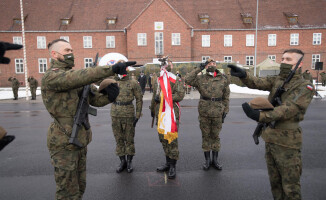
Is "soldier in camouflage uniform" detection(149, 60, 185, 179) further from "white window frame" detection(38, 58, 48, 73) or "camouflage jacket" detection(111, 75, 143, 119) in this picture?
"white window frame" detection(38, 58, 48, 73)

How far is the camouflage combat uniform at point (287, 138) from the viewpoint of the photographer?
3.14m

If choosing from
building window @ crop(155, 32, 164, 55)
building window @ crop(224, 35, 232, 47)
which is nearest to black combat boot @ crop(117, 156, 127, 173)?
building window @ crop(155, 32, 164, 55)

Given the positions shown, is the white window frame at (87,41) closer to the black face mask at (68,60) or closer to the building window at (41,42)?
the building window at (41,42)

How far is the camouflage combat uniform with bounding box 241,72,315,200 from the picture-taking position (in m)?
3.14

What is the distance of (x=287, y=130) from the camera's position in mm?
3289

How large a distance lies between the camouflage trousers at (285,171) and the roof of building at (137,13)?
35.0 m

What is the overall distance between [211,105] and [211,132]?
0.62 meters

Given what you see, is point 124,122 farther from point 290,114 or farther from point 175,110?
point 290,114

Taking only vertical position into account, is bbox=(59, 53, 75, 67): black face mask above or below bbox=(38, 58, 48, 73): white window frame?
below

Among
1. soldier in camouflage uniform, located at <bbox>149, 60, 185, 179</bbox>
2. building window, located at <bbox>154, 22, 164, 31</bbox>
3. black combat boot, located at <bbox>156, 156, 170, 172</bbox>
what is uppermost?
building window, located at <bbox>154, 22, 164, 31</bbox>

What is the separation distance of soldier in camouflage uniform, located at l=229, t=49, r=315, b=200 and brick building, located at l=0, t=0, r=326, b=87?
33.3m

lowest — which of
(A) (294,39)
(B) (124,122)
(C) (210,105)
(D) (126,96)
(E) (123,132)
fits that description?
(E) (123,132)

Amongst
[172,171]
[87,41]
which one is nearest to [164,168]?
[172,171]

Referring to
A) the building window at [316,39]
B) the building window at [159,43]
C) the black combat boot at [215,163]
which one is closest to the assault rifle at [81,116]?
the black combat boot at [215,163]
